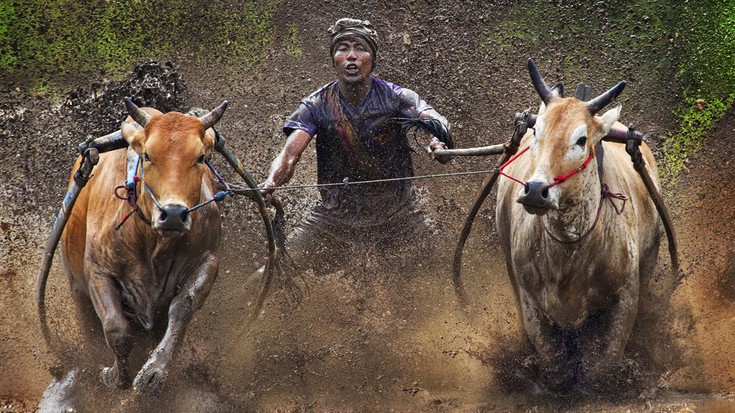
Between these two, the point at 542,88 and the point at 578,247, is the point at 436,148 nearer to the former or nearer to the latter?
the point at 542,88

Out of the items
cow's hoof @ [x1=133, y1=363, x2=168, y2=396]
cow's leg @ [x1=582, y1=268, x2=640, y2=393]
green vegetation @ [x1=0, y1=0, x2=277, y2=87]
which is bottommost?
cow's leg @ [x1=582, y1=268, x2=640, y2=393]

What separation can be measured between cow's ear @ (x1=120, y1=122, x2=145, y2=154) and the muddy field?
1.39 m

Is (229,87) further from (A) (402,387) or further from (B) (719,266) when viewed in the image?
(B) (719,266)

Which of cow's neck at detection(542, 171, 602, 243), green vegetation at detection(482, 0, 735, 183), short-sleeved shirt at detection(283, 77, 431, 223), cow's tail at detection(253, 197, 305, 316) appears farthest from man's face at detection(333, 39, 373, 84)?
green vegetation at detection(482, 0, 735, 183)

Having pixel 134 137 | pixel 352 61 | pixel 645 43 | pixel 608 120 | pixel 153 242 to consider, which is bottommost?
pixel 153 242

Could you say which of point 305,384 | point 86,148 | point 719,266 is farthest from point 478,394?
point 86,148

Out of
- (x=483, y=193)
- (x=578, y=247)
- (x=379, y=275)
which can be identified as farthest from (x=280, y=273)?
(x=578, y=247)

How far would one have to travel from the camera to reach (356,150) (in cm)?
1039

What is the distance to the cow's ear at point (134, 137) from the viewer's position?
8461 mm

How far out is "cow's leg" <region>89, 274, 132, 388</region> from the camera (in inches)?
342

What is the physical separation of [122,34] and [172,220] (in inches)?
231

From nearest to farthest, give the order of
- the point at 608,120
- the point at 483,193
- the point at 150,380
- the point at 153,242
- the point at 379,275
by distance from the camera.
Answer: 1. the point at 150,380
2. the point at 608,120
3. the point at 153,242
4. the point at 483,193
5. the point at 379,275

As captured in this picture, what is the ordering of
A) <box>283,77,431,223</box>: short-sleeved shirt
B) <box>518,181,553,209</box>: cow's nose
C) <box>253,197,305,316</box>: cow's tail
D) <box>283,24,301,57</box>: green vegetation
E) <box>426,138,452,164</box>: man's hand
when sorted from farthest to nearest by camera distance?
1. <box>283,24,301,57</box>: green vegetation
2. <box>283,77,431,223</box>: short-sleeved shirt
3. <box>253,197,305,316</box>: cow's tail
4. <box>426,138,452,164</box>: man's hand
5. <box>518,181,553,209</box>: cow's nose

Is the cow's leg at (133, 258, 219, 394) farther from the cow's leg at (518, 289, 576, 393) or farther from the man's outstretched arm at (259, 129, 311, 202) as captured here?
the cow's leg at (518, 289, 576, 393)
